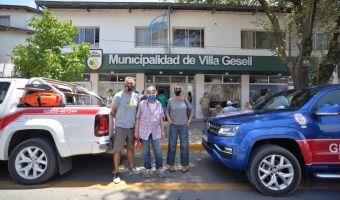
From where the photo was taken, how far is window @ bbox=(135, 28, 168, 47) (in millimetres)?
15406

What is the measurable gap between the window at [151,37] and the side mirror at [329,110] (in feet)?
38.4

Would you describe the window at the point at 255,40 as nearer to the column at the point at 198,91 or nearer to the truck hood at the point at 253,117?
the column at the point at 198,91

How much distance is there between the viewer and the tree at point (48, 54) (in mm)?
7750

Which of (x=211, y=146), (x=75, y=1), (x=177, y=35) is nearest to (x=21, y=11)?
(x=75, y=1)

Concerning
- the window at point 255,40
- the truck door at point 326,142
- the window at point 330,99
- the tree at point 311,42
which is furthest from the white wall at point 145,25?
the truck door at point 326,142

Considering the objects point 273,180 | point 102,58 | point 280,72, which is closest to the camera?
point 273,180

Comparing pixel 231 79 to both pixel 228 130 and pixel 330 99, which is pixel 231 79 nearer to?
pixel 330 99

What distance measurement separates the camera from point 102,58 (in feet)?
44.0

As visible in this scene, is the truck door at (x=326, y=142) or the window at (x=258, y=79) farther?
the window at (x=258, y=79)

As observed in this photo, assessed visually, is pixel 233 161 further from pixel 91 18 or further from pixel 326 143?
pixel 91 18

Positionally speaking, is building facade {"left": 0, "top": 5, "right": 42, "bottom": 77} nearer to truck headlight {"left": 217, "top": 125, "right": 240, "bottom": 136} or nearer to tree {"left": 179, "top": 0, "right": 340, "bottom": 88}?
tree {"left": 179, "top": 0, "right": 340, "bottom": 88}

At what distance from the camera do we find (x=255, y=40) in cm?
1590

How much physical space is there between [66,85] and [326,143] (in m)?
5.34

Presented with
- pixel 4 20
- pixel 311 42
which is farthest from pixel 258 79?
pixel 4 20
